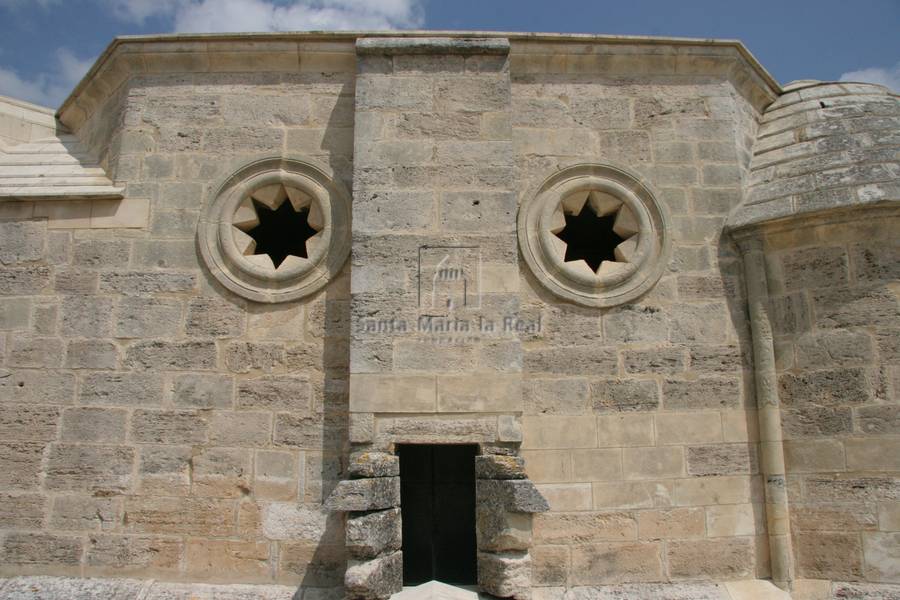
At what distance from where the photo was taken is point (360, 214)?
4.49 meters

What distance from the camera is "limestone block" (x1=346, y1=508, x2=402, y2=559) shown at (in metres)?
3.87

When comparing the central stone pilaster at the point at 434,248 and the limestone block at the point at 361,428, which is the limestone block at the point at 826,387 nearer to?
the central stone pilaster at the point at 434,248

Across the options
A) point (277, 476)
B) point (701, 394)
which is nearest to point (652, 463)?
point (701, 394)

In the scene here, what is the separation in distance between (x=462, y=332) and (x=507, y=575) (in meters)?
1.40

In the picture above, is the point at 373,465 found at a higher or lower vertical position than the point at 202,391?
lower

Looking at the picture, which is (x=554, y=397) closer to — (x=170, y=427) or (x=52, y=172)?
Result: (x=170, y=427)

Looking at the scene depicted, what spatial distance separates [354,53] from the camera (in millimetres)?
4934

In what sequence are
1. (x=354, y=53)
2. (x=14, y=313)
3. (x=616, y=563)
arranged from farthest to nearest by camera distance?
1. (x=354, y=53)
2. (x=14, y=313)
3. (x=616, y=563)

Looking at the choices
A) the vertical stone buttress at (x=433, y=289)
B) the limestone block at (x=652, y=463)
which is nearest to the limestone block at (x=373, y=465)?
the vertical stone buttress at (x=433, y=289)

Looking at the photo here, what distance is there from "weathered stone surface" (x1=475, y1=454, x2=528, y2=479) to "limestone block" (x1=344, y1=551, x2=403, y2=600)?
2.29ft

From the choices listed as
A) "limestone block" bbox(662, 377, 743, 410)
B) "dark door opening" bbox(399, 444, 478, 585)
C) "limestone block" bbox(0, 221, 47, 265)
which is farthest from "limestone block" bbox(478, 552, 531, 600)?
"limestone block" bbox(0, 221, 47, 265)

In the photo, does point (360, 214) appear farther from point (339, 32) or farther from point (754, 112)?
point (754, 112)

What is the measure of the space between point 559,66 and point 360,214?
1.84 metres

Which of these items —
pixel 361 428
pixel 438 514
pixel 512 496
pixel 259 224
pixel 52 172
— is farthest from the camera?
pixel 52 172
